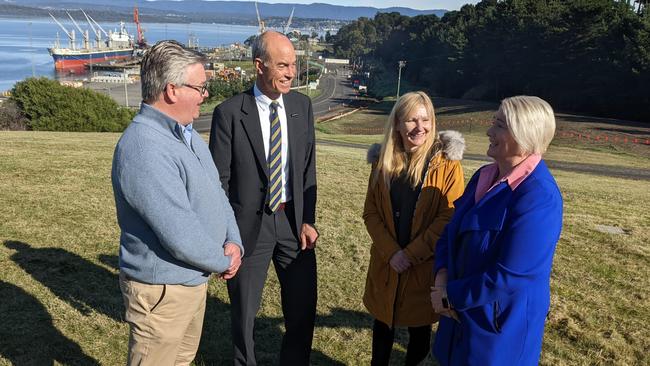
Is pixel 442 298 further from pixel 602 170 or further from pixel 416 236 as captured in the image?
pixel 602 170

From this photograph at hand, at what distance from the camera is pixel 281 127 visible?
136 inches

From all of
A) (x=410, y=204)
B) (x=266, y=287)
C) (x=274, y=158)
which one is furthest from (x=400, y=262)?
(x=266, y=287)

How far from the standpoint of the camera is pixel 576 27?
49031mm

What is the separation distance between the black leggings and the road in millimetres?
36779

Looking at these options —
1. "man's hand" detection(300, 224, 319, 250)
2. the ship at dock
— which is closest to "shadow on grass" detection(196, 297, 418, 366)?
"man's hand" detection(300, 224, 319, 250)

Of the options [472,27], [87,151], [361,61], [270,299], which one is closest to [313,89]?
[472,27]

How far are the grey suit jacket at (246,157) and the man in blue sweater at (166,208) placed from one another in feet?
1.86

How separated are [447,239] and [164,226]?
1.64 meters

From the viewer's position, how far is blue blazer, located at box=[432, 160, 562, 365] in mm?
2340

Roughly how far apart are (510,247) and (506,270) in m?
0.12

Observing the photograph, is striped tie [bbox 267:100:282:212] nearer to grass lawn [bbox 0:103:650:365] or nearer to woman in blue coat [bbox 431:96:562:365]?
woman in blue coat [bbox 431:96:562:365]

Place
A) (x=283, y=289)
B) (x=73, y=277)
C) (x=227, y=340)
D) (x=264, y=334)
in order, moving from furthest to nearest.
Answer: (x=73, y=277), (x=264, y=334), (x=227, y=340), (x=283, y=289)

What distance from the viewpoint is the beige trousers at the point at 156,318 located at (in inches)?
100

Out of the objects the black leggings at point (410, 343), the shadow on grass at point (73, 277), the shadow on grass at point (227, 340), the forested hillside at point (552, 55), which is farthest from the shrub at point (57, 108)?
the forested hillside at point (552, 55)
